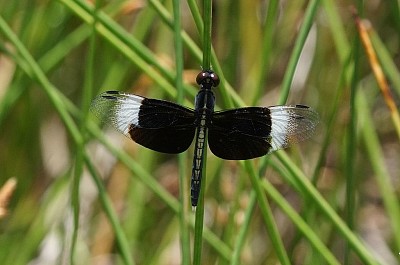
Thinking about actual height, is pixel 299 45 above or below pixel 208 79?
above

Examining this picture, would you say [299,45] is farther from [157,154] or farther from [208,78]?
[157,154]

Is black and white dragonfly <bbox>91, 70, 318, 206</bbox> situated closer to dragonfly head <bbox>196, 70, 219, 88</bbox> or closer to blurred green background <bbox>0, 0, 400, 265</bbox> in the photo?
dragonfly head <bbox>196, 70, 219, 88</bbox>

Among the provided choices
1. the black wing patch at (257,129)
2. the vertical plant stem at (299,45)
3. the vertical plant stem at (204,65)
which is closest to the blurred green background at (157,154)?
the vertical plant stem at (299,45)

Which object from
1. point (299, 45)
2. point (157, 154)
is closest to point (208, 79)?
point (299, 45)

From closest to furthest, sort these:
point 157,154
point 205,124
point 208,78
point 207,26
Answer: point 207,26
point 208,78
point 205,124
point 157,154

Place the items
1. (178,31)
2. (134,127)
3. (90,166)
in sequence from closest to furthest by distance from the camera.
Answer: (178,31)
(134,127)
(90,166)

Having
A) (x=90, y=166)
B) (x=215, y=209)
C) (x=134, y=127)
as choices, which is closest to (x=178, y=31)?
(x=134, y=127)

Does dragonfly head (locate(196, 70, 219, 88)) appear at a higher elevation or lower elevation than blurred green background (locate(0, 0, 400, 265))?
lower

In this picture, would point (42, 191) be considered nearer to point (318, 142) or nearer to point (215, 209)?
point (215, 209)

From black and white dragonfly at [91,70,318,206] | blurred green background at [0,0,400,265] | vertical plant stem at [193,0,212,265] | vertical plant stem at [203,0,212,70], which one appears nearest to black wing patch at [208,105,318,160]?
black and white dragonfly at [91,70,318,206]
